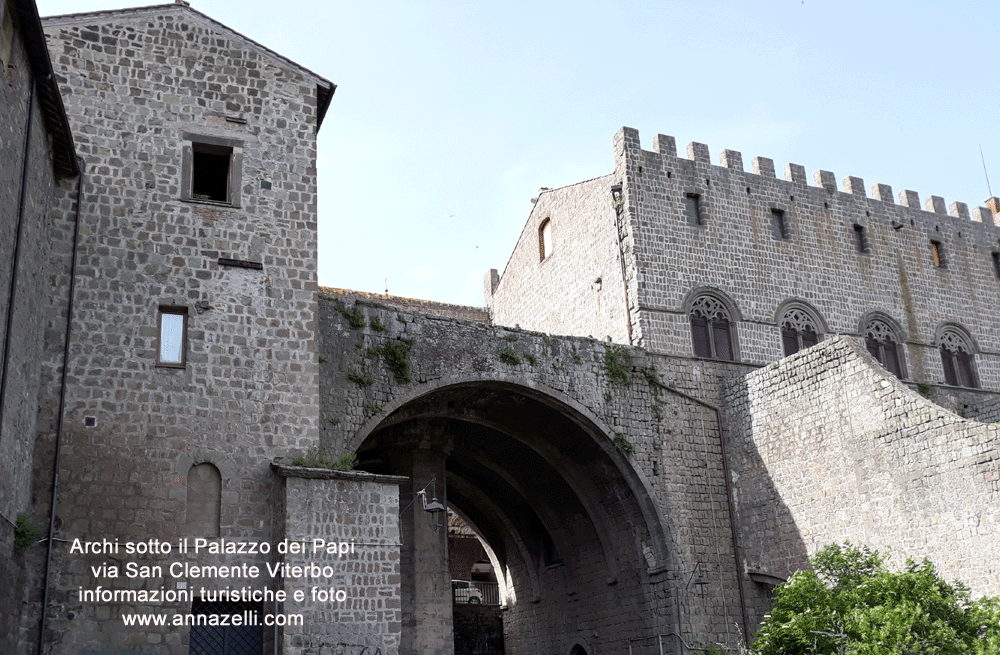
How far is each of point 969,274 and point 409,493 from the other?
1581 centimetres

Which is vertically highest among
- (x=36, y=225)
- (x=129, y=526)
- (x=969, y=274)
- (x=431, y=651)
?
(x=969, y=274)

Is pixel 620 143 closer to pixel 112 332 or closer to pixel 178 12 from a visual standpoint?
pixel 178 12

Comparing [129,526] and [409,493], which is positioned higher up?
[409,493]

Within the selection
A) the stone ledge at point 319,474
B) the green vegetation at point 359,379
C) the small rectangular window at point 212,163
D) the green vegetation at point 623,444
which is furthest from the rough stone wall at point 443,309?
the stone ledge at point 319,474

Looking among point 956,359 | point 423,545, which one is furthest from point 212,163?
point 956,359

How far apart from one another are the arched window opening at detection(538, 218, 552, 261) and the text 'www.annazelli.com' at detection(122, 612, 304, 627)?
15077 mm

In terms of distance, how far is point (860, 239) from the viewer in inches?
1018

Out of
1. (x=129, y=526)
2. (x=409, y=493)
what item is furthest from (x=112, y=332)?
(x=409, y=493)

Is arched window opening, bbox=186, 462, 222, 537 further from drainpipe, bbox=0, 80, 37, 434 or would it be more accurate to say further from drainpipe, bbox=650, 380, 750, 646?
drainpipe, bbox=650, 380, 750, 646

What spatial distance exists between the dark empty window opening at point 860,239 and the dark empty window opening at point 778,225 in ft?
6.94

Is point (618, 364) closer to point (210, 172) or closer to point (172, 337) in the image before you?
point (210, 172)

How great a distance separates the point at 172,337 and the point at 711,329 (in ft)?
40.9

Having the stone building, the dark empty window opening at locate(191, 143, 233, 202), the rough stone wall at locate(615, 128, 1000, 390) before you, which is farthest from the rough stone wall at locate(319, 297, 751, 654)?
the stone building

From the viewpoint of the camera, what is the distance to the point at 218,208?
15.4 meters
